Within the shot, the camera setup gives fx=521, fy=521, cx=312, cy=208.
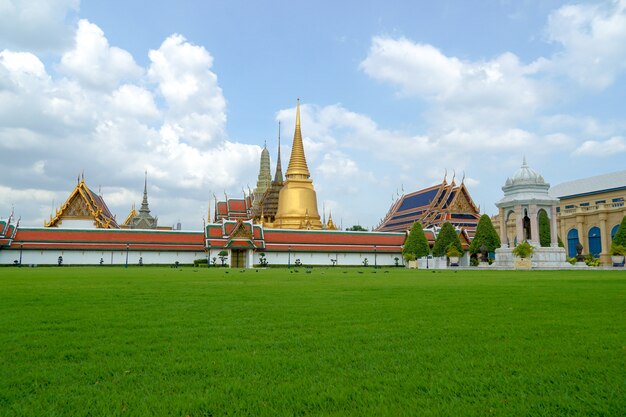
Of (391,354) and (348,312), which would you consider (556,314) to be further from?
(391,354)

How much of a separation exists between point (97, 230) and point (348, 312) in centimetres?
4681

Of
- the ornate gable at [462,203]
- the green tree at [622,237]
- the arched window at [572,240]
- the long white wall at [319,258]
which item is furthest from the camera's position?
the ornate gable at [462,203]

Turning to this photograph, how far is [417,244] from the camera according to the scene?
2064 inches

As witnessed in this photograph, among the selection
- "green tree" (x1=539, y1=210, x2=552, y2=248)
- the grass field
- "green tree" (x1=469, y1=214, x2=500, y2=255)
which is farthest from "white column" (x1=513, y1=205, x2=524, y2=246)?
the grass field

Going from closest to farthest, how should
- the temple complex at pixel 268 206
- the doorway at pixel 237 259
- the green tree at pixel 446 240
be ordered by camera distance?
the green tree at pixel 446 240
the doorway at pixel 237 259
the temple complex at pixel 268 206

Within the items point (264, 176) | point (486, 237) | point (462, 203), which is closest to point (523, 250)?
point (486, 237)

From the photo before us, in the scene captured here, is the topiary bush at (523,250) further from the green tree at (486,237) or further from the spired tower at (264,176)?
the spired tower at (264,176)

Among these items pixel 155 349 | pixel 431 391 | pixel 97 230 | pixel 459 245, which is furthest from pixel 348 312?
pixel 97 230

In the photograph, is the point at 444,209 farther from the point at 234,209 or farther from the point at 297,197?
the point at 234,209

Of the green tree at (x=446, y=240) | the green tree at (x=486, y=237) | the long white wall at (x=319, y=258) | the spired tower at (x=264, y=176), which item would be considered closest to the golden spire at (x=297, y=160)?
the spired tower at (x=264, y=176)

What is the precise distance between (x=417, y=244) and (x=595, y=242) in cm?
2191

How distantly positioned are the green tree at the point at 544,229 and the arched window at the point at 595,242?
1791cm

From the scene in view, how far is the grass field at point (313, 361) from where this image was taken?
399cm

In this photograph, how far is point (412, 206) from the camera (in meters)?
78.2
